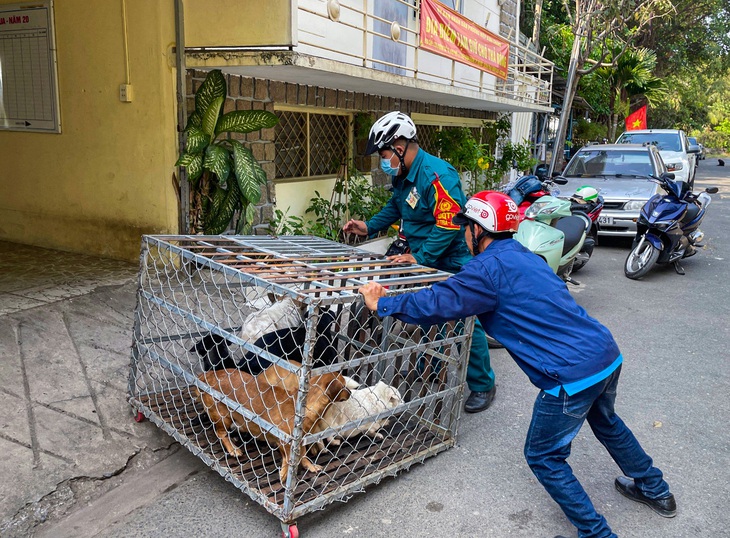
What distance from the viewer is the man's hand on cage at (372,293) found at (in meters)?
2.71

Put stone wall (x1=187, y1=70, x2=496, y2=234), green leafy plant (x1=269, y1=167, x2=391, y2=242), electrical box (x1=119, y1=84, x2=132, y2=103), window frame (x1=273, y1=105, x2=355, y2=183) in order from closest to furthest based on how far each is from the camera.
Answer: electrical box (x1=119, y1=84, x2=132, y2=103)
stone wall (x1=187, y1=70, x2=496, y2=234)
window frame (x1=273, y1=105, x2=355, y2=183)
green leafy plant (x1=269, y1=167, x2=391, y2=242)

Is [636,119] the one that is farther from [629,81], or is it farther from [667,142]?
[667,142]

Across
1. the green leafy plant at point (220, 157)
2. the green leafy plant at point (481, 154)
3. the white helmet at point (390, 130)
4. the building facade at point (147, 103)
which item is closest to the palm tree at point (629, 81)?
the green leafy plant at point (481, 154)

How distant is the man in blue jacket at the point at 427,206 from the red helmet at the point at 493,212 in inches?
35.0

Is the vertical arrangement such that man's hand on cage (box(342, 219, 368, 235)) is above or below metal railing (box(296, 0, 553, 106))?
below

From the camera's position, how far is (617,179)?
1059cm

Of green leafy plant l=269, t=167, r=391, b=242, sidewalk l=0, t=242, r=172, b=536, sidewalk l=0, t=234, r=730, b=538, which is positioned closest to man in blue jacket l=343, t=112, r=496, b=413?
sidewalk l=0, t=234, r=730, b=538

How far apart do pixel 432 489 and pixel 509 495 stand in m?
0.38

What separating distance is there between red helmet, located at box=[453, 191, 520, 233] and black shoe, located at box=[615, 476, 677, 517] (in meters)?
1.42

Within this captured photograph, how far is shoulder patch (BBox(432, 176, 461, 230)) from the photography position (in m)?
3.76

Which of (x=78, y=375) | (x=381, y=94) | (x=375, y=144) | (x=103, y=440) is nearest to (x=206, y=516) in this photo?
(x=103, y=440)

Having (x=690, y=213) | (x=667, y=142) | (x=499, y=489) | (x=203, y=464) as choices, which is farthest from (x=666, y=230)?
(x=667, y=142)

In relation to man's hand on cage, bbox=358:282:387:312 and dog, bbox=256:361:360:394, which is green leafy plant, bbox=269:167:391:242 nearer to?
dog, bbox=256:361:360:394

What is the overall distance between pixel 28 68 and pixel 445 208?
15.7 feet
